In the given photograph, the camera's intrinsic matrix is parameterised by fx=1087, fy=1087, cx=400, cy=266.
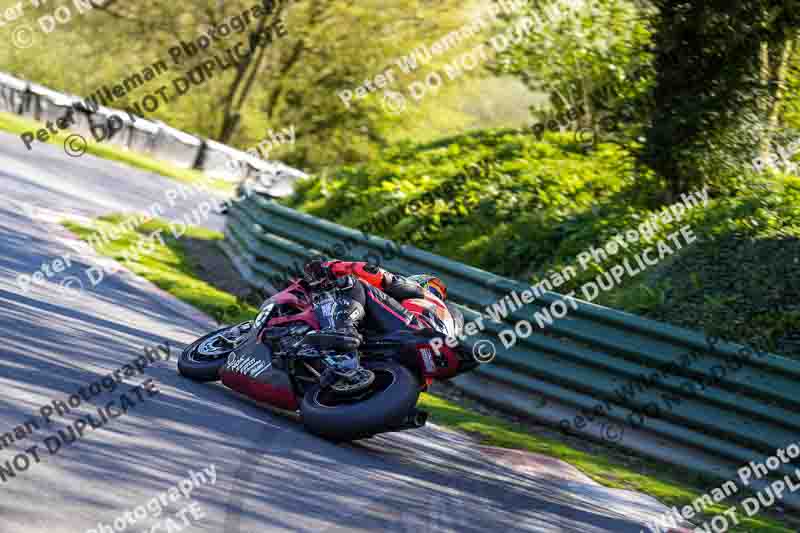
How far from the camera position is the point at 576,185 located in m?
14.3

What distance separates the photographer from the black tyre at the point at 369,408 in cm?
675

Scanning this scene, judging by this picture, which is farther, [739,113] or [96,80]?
[96,80]

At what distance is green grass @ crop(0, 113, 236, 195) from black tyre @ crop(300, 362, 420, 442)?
1937 centimetres

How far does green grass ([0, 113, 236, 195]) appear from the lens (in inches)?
1069

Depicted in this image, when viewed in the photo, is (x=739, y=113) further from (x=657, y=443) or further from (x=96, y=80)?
(x=96, y=80)

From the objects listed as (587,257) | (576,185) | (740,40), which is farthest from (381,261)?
(740,40)

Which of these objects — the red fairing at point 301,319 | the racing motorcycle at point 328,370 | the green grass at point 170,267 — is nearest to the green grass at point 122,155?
the green grass at point 170,267

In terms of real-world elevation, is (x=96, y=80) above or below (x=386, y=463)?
below

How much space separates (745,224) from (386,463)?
5443 mm

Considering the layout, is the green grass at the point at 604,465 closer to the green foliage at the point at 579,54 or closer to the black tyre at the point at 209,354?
the black tyre at the point at 209,354

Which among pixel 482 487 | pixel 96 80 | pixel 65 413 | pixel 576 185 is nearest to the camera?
pixel 65 413

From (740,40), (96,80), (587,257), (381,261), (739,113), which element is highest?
(740,40)

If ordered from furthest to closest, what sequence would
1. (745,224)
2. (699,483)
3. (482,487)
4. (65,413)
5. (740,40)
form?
(740,40)
(745,224)
(699,483)
(482,487)
(65,413)

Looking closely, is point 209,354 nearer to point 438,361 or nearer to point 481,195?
point 438,361
